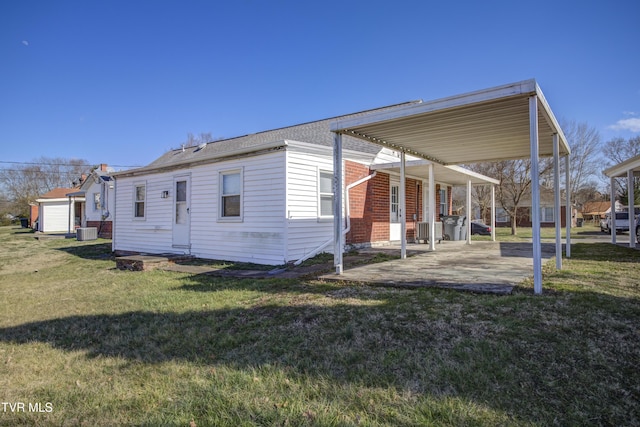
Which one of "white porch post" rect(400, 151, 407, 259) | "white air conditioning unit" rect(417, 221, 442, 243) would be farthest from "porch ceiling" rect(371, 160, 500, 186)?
"white porch post" rect(400, 151, 407, 259)

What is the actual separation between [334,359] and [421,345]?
0.84 m

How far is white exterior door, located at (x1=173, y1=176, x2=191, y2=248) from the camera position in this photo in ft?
36.7

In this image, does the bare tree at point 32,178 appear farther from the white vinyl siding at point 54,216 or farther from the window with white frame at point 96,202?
the window with white frame at point 96,202

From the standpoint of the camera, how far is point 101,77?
1761 centimetres

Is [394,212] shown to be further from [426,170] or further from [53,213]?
[53,213]

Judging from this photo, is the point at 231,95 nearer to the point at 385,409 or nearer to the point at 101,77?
the point at 101,77

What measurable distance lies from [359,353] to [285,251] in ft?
18.9

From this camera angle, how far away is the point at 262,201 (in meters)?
9.27

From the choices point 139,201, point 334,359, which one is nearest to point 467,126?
point 334,359

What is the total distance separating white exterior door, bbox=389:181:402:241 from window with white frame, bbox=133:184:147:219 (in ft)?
30.1

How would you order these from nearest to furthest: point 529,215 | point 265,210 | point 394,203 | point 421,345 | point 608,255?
point 421,345 → point 265,210 → point 608,255 → point 394,203 → point 529,215

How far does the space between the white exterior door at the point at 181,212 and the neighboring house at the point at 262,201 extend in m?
0.03

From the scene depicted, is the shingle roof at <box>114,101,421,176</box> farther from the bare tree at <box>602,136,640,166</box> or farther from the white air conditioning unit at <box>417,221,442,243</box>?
the bare tree at <box>602,136,640,166</box>

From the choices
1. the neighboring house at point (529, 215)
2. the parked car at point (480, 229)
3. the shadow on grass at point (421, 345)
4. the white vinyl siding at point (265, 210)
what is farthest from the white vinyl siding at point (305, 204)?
the neighboring house at point (529, 215)
